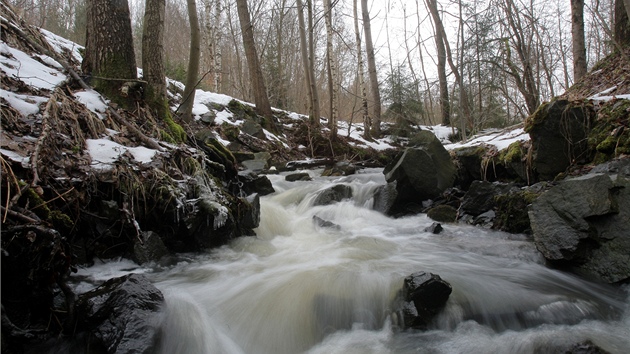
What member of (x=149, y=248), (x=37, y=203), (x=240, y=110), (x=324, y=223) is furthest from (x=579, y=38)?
(x=37, y=203)

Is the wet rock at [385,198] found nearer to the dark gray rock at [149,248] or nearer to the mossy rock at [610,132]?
the mossy rock at [610,132]

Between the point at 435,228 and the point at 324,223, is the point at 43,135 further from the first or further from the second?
the point at 435,228

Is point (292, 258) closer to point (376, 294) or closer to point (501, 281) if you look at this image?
point (376, 294)

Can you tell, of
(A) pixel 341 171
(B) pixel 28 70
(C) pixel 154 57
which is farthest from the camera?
(A) pixel 341 171

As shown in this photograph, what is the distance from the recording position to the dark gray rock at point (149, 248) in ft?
11.3

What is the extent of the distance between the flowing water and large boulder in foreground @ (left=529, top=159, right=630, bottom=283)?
0.19 metres

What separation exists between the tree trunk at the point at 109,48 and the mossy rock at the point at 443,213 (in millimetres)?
4920

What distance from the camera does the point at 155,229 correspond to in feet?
12.4

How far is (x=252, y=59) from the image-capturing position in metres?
12.1

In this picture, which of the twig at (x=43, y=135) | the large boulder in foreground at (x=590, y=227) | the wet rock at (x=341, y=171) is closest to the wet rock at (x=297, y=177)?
the wet rock at (x=341, y=171)

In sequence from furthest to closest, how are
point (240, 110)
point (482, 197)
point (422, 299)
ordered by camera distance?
point (240, 110), point (482, 197), point (422, 299)

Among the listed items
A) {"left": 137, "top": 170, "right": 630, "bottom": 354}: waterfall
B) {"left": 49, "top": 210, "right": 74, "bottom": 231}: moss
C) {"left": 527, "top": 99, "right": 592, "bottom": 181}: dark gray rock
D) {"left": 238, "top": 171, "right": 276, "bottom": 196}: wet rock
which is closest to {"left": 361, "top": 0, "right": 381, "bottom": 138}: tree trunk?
{"left": 238, "top": 171, "right": 276, "bottom": 196}: wet rock

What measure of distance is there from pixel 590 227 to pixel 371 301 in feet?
7.26

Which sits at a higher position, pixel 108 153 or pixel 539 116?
pixel 539 116
